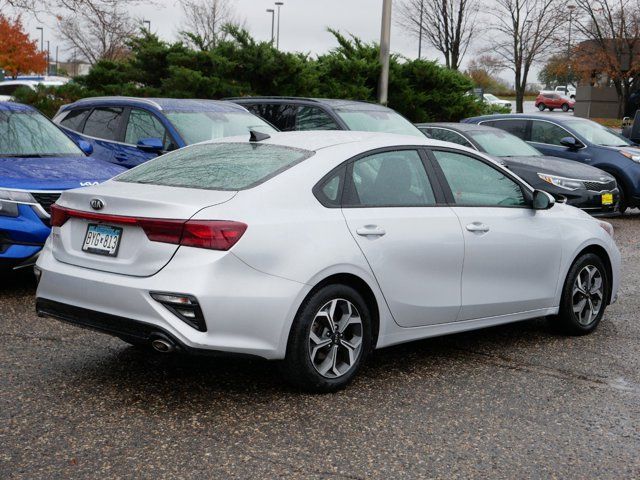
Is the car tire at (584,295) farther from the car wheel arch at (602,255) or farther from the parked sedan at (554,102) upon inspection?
the parked sedan at (554,102)

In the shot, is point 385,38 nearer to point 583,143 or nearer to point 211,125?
point 583,143

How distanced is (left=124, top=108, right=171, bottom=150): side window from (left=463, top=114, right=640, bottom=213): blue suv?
294 inches

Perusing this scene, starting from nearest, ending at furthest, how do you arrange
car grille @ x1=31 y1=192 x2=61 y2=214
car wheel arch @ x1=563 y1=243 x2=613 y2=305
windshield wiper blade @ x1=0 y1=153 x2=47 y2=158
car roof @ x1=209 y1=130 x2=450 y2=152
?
car roof @ x1=209 y1=130 x2=450 y2=152, car wheel arch @ x1=563 y1=243 x2=613 y2=305, car grille @ x1=31 y1=192 x2=61 y2=214, windshield wiper blade @ x1=0 y1=153 x2=47 y2=158

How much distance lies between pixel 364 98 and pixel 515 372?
50.0 ft

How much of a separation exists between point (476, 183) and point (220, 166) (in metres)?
1.80

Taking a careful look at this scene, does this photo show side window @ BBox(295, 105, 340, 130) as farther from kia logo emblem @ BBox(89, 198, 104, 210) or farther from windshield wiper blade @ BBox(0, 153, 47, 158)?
kia logo emblem @ BBox(89, 198, 104, 210)

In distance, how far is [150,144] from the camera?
30.0 feet

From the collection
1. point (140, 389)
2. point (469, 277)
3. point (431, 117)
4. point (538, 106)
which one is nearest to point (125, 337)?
point (140, 389)

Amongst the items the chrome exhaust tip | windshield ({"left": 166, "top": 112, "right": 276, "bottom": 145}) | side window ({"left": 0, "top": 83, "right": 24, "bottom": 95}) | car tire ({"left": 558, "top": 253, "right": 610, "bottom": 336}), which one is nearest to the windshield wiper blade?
windshield ({"left": 166, "top": 112, "right": 276, "bottom": 145})

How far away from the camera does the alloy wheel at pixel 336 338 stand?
4.89 metres

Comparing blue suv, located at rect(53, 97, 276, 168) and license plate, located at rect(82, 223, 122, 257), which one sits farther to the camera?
blue suv, located at rect(53, 97, 276, 168)

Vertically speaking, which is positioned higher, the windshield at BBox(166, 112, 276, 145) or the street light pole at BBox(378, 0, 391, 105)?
the street light pole at BBox(378, 0, 391, 105)

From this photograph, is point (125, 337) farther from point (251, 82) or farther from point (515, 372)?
point (251, 82)

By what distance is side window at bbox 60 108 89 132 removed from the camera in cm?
1071
